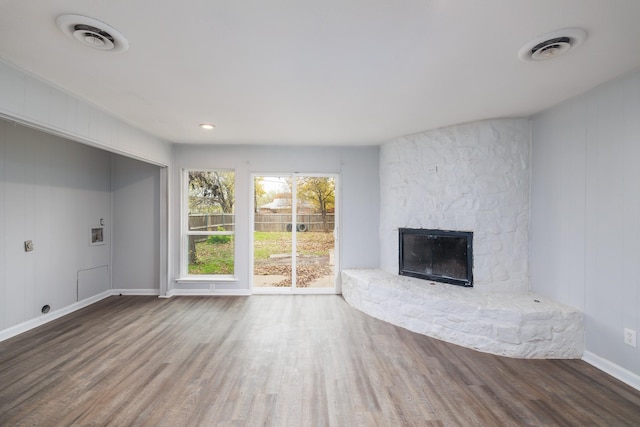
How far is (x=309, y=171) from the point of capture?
4641mm

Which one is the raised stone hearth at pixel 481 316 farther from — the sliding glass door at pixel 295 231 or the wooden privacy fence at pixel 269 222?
the wooden privacy fence at pixel 269 222

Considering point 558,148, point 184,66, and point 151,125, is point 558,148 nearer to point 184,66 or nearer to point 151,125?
point 184,66

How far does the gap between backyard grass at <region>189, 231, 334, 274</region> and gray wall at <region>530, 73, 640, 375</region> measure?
295 cm

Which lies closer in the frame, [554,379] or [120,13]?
[120,13]

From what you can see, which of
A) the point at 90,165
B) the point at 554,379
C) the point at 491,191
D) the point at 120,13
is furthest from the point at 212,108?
the point at 554,379

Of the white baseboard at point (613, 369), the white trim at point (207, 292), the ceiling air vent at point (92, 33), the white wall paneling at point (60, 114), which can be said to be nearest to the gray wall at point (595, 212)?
the white baseboard at point (613, 369)

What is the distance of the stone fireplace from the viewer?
2658 mm

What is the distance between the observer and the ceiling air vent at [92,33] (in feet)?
5.07

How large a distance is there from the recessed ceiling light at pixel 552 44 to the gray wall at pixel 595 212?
0.95 m

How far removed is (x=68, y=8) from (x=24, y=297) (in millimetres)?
3356

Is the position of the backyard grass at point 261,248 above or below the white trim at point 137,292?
above

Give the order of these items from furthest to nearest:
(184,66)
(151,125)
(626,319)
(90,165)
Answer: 1. (90,165)
2. (151,125)
3. (626,319)
4. (184,66)

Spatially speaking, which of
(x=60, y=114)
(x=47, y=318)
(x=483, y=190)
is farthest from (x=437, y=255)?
(x=47, y=318)

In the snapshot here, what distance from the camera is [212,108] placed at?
2910mm
